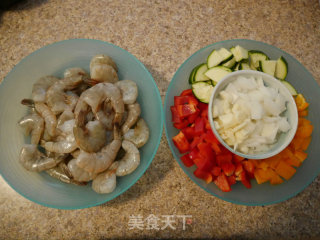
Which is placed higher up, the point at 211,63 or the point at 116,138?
the point at 211,63

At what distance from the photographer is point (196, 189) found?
50.7 inches

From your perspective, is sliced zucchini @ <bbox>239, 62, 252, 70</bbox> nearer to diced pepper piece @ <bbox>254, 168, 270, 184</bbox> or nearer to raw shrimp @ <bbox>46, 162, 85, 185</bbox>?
diced pepper piece @ <bbox>254, 168, 270, 184</bbox>

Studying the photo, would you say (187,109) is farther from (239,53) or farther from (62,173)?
(62,173)

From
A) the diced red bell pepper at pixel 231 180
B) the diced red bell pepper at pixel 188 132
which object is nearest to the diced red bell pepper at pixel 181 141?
the diced red bell pepper at pixel 188 132

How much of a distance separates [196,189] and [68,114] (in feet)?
2.36

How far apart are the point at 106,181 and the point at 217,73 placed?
68cm

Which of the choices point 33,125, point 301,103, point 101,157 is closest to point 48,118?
point 33,125

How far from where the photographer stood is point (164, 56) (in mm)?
1433

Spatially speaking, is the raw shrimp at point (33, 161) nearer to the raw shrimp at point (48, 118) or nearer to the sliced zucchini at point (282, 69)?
the raw shrimp at point (48, 118)

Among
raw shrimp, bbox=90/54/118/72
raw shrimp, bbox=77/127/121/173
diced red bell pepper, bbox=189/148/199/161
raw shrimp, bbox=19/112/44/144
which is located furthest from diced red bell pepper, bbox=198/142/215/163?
raw shrimp, bbox=19/112/44/144

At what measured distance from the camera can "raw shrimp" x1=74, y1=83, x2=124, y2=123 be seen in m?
1.05

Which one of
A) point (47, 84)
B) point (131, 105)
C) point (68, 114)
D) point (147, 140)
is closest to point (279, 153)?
point (147, 140)

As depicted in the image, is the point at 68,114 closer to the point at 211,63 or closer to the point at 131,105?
the point at 131,105

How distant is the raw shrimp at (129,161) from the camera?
1.06 m
